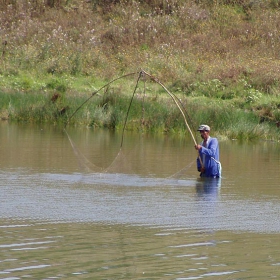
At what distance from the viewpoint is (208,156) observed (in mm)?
15320

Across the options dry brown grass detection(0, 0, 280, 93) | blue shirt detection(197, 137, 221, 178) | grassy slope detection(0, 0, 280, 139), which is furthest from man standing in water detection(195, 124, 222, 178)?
dry brown grass detection(0, 0, 280, 93)

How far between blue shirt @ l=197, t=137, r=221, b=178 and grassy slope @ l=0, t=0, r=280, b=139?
Answer: 8.85m

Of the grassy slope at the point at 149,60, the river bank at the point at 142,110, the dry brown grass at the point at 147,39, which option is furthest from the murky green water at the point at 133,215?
the dry brown grass at the point at 147,39

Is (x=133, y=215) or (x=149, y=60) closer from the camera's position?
(x=133, y=215)

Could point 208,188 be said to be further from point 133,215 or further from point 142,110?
point 142,110

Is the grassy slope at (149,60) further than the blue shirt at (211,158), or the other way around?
the grassy slope at (149,60)

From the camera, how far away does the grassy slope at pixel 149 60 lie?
85.9 ft

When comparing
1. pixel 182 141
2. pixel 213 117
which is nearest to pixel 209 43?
pixel 213 117

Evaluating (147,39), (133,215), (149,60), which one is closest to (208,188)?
(133,215)

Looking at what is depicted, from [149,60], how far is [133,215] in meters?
21.5

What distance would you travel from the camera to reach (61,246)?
9500 mm

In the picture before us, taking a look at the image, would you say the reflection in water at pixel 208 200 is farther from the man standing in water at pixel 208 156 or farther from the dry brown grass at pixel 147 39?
the dry brown grass at pixel 147 39

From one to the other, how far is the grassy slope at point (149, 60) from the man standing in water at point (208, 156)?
349 inches

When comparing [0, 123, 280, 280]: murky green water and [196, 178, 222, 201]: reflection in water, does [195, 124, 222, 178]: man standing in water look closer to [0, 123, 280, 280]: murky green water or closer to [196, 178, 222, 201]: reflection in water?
[196, 178, 222, 201]: reflection in water
